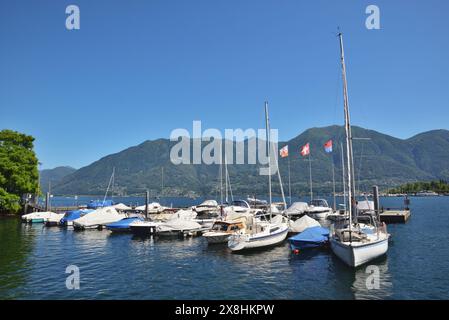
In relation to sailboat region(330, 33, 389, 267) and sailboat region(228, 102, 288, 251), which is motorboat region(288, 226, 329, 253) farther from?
sailboat region(228, 102, 288, 251)

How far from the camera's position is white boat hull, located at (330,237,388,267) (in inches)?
1070

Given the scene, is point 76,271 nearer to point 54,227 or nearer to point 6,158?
point 54,227

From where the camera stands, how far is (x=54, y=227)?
61.1m

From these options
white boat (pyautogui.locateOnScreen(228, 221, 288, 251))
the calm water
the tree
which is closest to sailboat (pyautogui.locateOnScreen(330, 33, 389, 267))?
the calm water

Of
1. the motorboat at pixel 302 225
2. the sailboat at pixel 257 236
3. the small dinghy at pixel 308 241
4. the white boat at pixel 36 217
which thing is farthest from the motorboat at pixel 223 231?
the white boat at pixel 36 217

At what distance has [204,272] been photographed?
27953 millimetres

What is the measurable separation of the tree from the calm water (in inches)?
1313

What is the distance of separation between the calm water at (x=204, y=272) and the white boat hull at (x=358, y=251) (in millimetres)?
797

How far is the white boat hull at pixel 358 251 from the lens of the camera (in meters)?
27.2

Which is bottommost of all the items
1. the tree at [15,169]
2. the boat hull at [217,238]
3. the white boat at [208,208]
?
the boat hull at [217,238]

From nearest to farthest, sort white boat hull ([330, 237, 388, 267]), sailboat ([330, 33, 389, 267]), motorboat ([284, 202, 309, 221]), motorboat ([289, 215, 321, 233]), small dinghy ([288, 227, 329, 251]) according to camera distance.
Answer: white boat hull ([330, 237, 388, 267]) < sailboat ([330, 33, 389, 267]) < small dinghy ([288, 227, 329, 251]) < motorboat ([289, 215, 321, 233]) < motorboat ([284, 202, 309, 221])

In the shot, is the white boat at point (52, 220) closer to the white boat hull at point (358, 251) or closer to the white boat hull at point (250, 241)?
the white boat hull at point (250, 241)

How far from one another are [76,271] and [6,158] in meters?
56.5
